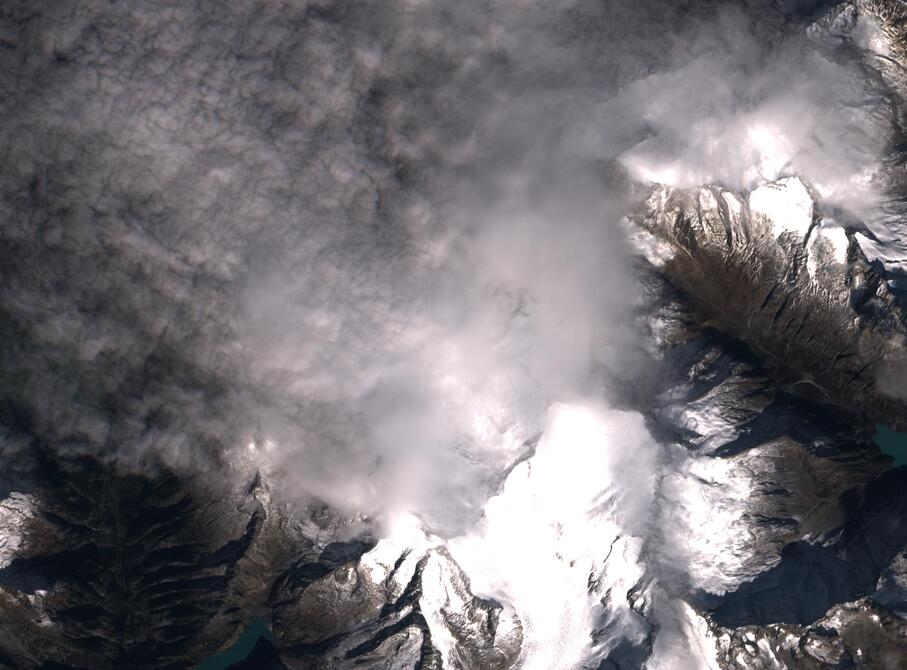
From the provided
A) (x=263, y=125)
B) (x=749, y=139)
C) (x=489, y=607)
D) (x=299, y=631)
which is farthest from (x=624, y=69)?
(x=299, y=631)

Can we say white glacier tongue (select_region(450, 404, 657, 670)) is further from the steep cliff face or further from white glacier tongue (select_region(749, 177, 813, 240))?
white glacier tongue (select_region(749, 177, 813, 240))

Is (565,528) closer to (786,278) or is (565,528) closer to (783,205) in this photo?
(786,278)

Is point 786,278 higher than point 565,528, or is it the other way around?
point 786,278

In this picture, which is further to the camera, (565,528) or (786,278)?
(565,528)

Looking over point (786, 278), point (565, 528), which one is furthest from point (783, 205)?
point (565, 528)

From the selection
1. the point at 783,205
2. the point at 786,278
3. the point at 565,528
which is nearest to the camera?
the point at 783,205

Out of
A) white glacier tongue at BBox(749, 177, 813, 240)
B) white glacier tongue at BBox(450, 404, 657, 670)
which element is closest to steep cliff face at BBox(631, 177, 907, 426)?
white glacier tongue at BBox(749, 177, 813, 240)

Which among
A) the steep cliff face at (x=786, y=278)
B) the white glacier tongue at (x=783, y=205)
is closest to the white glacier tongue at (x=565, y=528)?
the steep cliff face at (x=786, y=278)

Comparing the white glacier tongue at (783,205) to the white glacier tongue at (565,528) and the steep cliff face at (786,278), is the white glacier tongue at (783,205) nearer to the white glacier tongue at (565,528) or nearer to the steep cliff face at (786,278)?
the steep cliff face at (786,278)

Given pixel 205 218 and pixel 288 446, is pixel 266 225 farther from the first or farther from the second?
pixel 288 446
